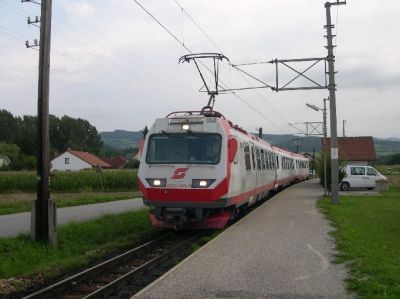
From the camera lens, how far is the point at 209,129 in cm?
1362

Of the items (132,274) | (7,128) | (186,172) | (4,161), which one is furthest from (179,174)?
(7,128)

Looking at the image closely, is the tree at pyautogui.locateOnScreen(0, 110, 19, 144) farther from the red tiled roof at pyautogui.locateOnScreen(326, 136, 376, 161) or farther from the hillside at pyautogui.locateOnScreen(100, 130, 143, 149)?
the red tiled roof at pyautogui.locateOnScreen(326, 136, 376, 161)

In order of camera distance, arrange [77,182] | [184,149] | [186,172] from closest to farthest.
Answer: [186,172], [184,149], [77,182]

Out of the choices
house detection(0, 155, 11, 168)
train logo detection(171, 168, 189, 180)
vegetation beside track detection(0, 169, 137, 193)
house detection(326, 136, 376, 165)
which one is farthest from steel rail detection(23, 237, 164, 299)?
house detection(0, 155, 11, 168)

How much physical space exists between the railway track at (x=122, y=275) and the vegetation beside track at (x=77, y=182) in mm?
32308

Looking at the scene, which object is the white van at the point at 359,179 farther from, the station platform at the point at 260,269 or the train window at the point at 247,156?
the station platform at the point at 260,269

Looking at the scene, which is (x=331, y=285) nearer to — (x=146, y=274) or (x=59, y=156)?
(x=146, y=274)

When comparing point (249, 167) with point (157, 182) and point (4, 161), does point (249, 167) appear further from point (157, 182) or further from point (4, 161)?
point (4, 161)

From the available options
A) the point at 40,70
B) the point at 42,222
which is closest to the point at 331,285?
the point at 42,222

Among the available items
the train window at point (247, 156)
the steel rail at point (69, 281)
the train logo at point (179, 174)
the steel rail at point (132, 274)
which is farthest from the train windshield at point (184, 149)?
the steel rail at point (69, 281)

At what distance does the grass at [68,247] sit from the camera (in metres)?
9.63

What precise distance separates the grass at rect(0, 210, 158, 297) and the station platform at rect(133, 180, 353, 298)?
243 centimetres

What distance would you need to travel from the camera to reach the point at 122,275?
9406mm

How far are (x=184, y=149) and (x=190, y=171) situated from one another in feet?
2.33
